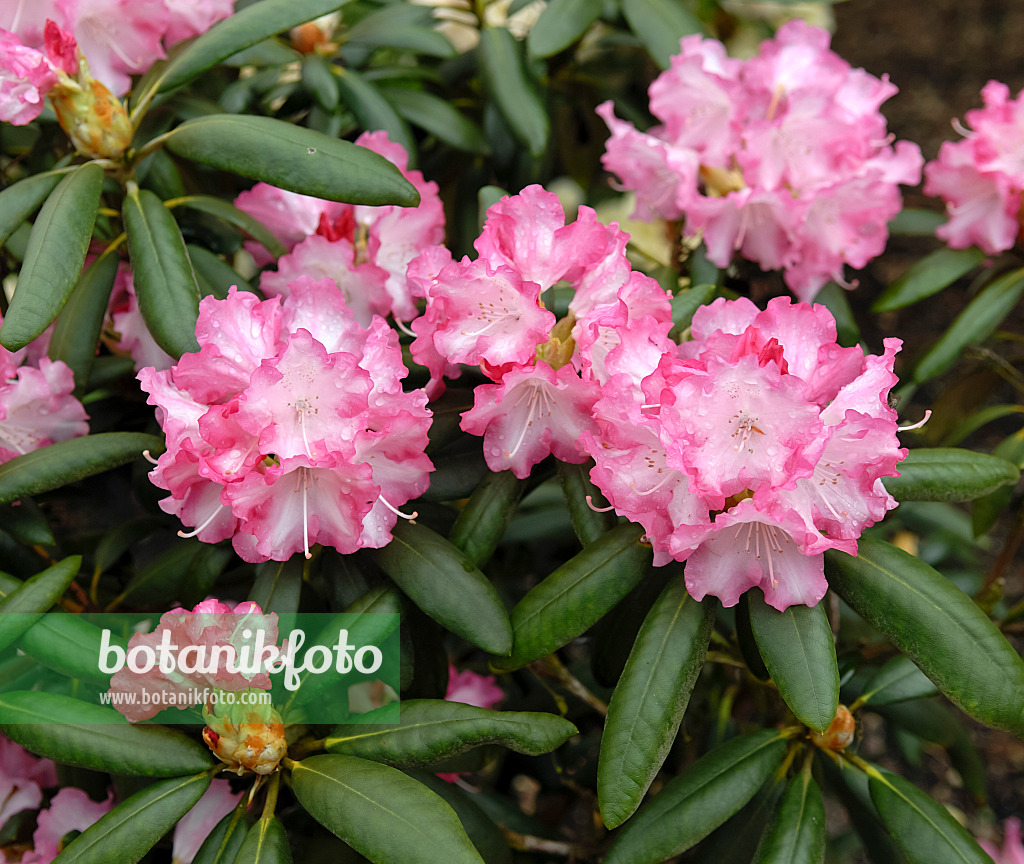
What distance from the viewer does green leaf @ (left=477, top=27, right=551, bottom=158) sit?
4.24 ft

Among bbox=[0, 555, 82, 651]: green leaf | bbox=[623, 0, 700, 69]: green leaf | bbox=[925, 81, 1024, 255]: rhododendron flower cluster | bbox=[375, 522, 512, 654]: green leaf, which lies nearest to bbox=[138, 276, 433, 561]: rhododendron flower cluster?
bbox=[375, 522, 512, 654]: green leaf

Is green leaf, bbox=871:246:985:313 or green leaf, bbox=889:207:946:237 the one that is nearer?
green leaf, bbox=871:246:985:313

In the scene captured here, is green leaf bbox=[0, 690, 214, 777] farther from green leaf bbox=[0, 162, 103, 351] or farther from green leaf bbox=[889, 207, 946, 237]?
green leaf bbox=[889, 207, 946, 237]

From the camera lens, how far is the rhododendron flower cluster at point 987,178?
1.31 meters

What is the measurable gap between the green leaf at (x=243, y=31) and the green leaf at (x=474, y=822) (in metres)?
0.85

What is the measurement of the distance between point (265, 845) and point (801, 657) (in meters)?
0.52

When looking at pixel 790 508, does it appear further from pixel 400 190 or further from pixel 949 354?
pixel 949 354

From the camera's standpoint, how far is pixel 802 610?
83 centimetres

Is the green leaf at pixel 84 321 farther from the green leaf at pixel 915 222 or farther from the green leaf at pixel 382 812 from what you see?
the green leaf at pixel 915 222

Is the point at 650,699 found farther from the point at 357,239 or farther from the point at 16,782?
the point at 16,782

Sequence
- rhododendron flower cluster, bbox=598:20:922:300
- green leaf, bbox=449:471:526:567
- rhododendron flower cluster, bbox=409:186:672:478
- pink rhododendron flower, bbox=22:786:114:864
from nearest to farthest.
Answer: rhododendron flower cluster, bbox=409:186:672:478 → green leaf, bbox=449:471:526:567 → pink rhododendron flower, bbox=22:786:114:864 → rhododendron flower cluster, bbox=598:20:922:300

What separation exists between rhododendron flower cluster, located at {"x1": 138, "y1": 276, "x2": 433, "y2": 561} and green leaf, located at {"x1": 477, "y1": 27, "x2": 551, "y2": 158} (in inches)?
21.0

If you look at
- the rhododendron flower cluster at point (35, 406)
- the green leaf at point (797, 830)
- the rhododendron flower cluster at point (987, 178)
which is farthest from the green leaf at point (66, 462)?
the rhododendron flower cluster at point (987, 178)

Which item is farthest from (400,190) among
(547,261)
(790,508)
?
(790,508)
